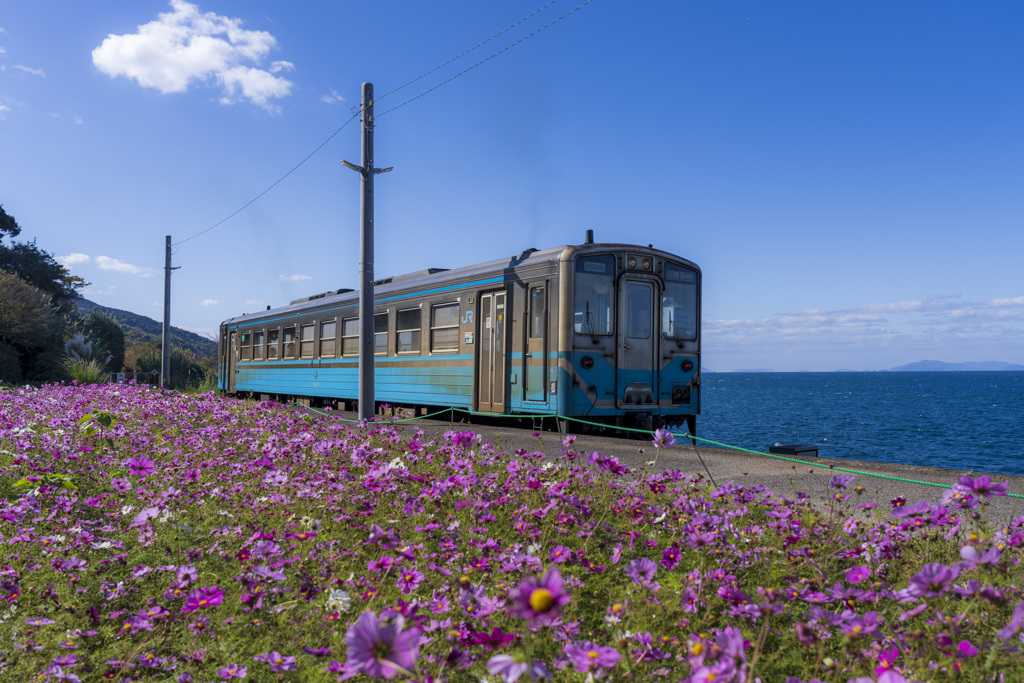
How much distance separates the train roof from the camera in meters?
11.2

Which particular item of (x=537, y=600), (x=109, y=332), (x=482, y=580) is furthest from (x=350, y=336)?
(x=109, y=332)

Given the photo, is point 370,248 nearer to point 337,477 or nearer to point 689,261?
point 689,261

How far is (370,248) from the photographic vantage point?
11.2m

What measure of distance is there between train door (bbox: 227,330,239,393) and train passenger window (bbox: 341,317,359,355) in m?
9.65

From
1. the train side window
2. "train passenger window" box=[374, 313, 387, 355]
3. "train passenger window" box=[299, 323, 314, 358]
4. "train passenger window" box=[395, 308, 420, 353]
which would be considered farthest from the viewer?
the train side window

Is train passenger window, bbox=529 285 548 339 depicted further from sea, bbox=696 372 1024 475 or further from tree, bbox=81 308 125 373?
tree, bbox=81 308 125 373

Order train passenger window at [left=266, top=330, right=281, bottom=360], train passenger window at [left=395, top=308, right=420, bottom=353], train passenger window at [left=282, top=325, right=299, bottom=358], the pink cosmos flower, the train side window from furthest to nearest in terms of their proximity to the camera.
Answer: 1. the train side window
2. train passenger window at [left=266, top=330, right=281, bottom=360]
3. train passenger window at [left=282, top=325, right=299, bottom=358]
4. train passenger window at [left=395, top=308, right=420, bottom=353]
5. the pink cosmos flower

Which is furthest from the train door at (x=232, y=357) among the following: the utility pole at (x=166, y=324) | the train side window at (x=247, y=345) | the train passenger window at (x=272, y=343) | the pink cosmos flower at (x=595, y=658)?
the pink cosmos flower at (x=595, y=658)

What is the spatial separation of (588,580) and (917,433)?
141ft

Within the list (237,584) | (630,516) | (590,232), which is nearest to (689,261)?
(590,232)

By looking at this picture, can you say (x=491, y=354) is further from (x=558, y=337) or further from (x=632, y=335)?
(x=632, y=335)

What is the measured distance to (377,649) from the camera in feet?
4.72

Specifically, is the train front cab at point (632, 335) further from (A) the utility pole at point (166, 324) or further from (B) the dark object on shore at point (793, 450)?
(A) the utility pole at point (166, 324)

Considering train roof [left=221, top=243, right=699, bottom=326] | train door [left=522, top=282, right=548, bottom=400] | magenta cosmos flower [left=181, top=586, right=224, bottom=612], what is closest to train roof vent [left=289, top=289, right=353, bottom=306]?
train roof [left=221, top=243, right=699, bottom=326]
